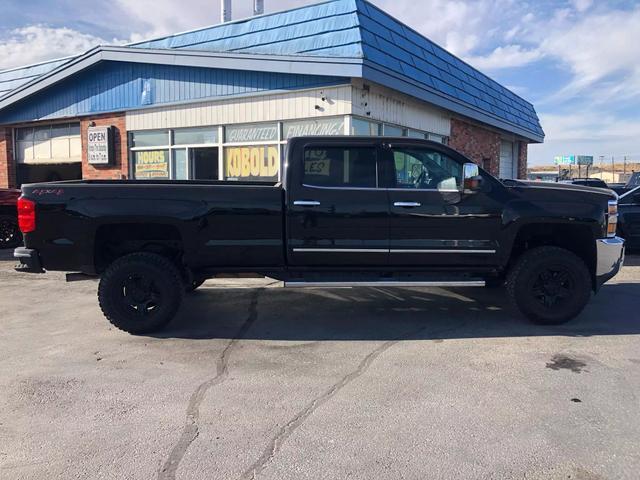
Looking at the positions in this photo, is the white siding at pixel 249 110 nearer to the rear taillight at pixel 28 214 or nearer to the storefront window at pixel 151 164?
the storefront window at pixel 151 164

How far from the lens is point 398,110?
481 inches

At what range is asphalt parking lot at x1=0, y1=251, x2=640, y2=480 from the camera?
3.10 m

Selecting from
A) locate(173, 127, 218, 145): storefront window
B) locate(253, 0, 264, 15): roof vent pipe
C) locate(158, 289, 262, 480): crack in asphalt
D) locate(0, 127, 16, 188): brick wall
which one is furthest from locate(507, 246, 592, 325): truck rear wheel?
locate(0, 127, 16, 188): brick wall

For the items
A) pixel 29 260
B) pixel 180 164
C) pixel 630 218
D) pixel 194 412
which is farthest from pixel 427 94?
pixel 194 412

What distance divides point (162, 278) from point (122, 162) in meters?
9.89

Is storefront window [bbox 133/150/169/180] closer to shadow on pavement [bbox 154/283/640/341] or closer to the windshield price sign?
the windshield price sign

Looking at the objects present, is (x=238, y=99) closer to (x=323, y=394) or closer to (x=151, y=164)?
(x=151, y=164)

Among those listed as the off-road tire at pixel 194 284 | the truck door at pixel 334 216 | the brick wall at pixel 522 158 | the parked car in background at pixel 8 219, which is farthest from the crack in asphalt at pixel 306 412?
the brick wall at pixel 522 158

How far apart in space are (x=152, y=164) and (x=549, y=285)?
433 inches

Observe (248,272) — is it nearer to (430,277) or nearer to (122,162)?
(430,277)

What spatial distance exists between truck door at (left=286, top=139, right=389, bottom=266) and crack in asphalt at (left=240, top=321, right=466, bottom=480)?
1.02 metres

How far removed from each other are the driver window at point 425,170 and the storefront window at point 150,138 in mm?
9255

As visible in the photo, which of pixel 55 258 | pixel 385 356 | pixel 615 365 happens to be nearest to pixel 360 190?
pixel 385 356

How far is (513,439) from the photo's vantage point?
3.34m
